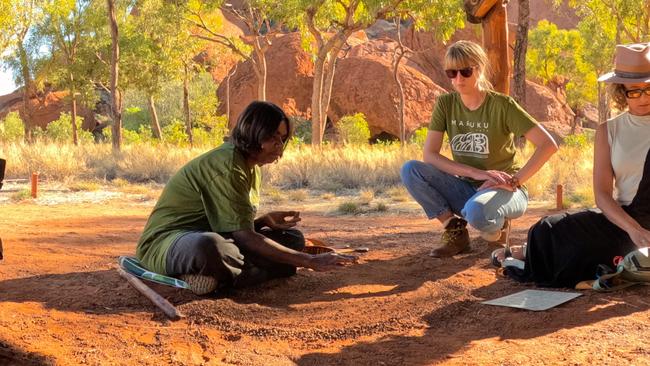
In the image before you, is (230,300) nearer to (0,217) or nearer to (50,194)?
(0,217)

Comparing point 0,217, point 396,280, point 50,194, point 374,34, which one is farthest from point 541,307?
point 374,34

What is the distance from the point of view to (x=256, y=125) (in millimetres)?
3961

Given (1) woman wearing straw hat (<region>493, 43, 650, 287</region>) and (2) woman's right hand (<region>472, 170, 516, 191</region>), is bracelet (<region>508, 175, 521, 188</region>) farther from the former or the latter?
(1) woman wearing straw hat (<region>493, 43, 650, 287</region>)

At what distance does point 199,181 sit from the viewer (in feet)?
13.3

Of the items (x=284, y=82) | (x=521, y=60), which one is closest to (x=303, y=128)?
(x=284, y=82)

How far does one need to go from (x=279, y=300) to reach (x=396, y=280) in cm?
80

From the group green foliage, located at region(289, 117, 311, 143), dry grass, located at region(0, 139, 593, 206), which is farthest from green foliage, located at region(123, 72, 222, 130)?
dry grass, located at region(0, 139, 593, 206)

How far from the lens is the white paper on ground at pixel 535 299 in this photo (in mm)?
3855

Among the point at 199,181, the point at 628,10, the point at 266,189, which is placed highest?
the point at 628,10

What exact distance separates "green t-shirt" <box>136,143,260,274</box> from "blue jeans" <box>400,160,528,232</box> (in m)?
1.28

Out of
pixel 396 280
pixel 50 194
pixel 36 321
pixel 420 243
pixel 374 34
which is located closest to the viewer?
pixel 36 321

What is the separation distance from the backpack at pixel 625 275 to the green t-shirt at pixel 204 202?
1.82 metres

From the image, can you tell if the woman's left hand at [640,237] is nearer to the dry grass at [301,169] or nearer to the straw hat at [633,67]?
the straw hat at [633,67]

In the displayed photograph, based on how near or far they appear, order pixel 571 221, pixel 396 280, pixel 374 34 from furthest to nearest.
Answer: pixel 374 34, pixel 396 280, pixel 571 221
